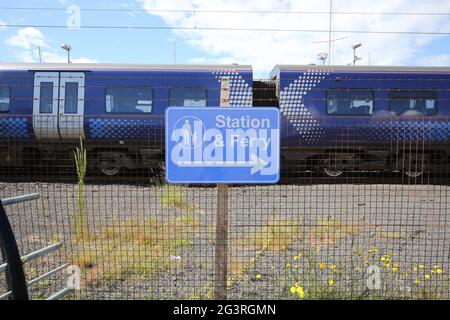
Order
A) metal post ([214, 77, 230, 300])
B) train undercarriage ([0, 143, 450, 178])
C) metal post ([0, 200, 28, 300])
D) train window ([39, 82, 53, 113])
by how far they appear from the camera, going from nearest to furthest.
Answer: metal post ([0, 200, 28, 300])
metal post ([214, 77, 230, 300])
train undercarriage ([0, 143, 450, 178])
train window ([39, 82, 53, 113])

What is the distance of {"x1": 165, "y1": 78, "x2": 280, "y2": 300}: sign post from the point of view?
3.57 m

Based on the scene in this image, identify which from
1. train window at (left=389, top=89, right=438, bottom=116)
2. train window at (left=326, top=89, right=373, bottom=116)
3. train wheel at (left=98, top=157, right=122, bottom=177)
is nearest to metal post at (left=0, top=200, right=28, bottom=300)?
train wheel at (left=98, top=157, right=122, bottom=177)

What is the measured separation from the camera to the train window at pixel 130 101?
36.9 feet

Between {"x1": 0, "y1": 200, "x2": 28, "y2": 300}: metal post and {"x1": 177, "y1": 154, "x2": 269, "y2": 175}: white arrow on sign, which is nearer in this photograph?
{"x1": 0, "y1": 200, "x2": 28, "y2": 300}: metal post

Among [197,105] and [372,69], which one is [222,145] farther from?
[372,69]

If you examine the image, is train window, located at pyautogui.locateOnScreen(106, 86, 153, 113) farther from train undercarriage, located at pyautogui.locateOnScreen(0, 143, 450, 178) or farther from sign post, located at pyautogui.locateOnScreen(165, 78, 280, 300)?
sign post, located at pyautogui.locateOnScreen(165, 78, 280, 300)

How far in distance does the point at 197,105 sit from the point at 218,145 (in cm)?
787

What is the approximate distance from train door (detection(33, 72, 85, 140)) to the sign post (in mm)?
8192

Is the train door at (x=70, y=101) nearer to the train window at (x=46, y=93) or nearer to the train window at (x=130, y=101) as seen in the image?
the train window at (x=46, y=93)

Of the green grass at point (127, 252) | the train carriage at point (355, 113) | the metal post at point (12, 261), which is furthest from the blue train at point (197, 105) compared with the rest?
the metal post at point (12, 261)

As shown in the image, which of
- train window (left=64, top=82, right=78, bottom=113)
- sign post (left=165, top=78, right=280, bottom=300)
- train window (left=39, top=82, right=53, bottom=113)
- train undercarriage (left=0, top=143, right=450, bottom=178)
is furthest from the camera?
train window (left=39, top=82, right=53, bottom=113)

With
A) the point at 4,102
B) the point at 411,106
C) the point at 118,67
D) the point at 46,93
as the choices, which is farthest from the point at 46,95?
the point at 411,106
